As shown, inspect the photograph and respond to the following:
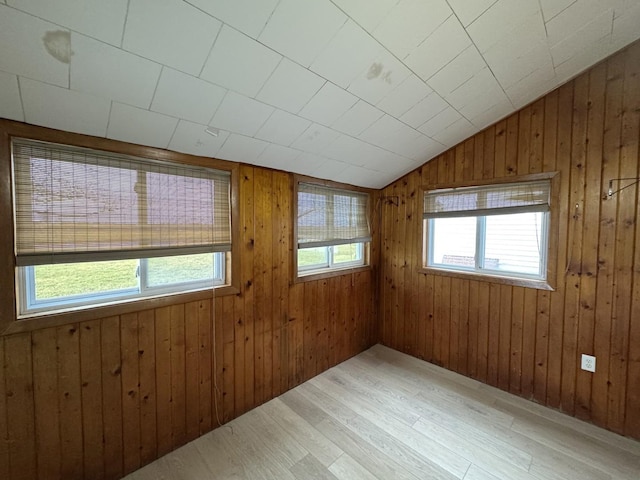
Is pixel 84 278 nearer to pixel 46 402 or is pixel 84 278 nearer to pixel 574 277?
pixel 46 402

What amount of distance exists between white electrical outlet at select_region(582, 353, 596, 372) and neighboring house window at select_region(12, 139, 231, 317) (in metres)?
2.79

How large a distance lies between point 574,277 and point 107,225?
3163 millimetres

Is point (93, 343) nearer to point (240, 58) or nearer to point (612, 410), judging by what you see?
point (240, 58)

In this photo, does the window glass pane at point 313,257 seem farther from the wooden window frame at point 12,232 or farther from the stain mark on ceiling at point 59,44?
the stain mark on ceiling at point 59,44

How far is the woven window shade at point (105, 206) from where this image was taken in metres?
1.26

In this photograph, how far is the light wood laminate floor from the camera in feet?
5.12

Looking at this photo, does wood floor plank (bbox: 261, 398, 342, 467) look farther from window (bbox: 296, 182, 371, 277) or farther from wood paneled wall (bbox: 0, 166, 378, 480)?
window (bbox: 296, 182, 371, 277)

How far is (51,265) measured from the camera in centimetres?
136

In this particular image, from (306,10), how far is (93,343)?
1.92m

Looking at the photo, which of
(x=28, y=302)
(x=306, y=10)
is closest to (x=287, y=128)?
(x=306, y=10)

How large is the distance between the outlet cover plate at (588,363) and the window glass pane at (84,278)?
318 centimetres

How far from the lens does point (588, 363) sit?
6.41ft

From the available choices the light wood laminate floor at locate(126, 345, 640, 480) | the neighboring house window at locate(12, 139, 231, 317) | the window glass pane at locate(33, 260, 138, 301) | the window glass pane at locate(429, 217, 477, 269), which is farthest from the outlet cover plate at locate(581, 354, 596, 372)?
the window glass pane at locate(33, 260, 138, 301)

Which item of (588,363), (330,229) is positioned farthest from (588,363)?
(330,229)
